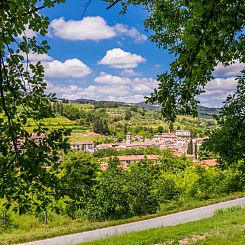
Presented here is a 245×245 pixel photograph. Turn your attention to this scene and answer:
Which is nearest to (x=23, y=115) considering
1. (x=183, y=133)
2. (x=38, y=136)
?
(x=38, y=136)

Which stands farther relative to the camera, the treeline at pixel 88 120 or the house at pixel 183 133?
the house at pixel 183 133

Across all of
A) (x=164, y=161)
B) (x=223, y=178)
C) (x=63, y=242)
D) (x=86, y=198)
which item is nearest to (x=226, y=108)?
(x=86, y=198)

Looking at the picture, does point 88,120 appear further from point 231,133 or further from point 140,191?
point 231,133

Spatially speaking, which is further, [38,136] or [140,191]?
[140,191]

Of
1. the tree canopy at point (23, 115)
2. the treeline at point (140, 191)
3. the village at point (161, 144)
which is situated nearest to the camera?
the tree canopy at point (23, 115)

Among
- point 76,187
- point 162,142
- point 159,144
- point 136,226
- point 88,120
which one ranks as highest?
point 76,187

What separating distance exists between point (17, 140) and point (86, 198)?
3.61ft

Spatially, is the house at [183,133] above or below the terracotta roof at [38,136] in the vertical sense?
below

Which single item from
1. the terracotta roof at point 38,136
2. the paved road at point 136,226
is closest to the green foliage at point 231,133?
Answer: the terracotta roof at point 38,136

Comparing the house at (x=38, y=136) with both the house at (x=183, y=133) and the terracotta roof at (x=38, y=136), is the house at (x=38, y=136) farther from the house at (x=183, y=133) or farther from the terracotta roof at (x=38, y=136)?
the house at (x=183, y=133)

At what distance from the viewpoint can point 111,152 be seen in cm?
8744

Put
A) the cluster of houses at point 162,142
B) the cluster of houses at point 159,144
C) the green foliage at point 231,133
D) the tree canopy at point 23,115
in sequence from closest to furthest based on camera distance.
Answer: the tree canopy at point 23,115 < the green foliage at point 231,133 < the cluster of houses at point 159,144 < the cluster of houses at point 162,142

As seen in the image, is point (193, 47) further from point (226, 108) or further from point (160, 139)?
point (160, 139)

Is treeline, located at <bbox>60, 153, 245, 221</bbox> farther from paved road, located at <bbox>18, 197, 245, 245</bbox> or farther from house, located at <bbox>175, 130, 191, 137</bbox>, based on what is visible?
house, located at <bbox>175, 130, 191, 137</bbox>
